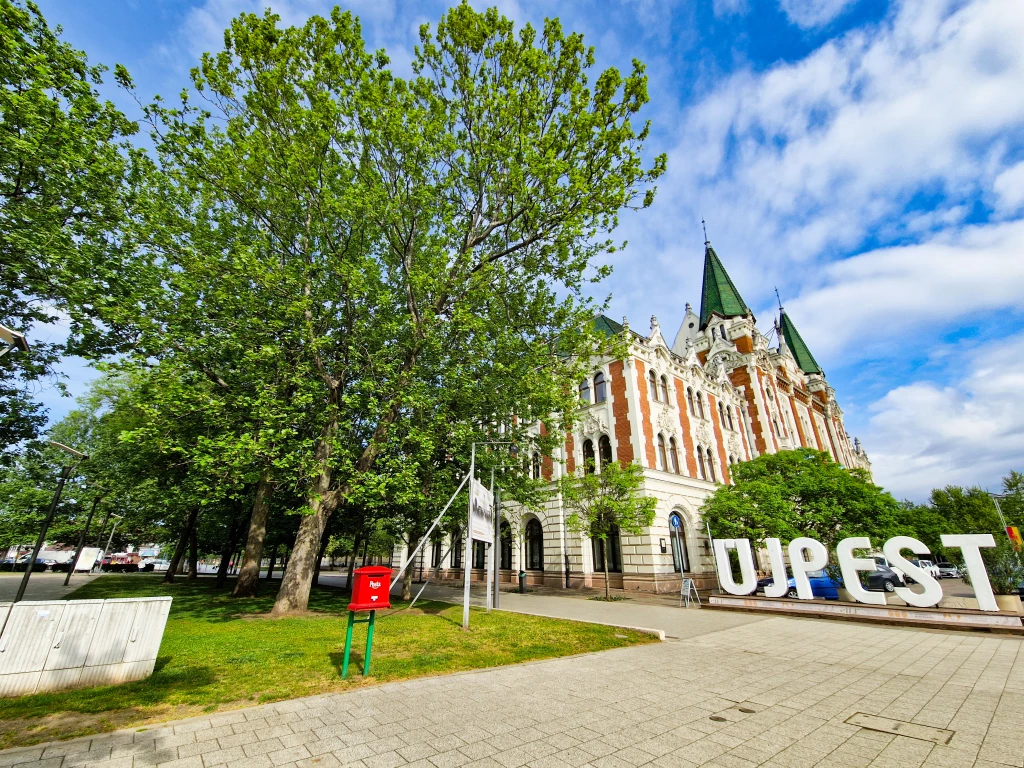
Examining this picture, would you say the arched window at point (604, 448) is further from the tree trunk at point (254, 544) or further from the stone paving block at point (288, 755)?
the stone paving block at point (288, 755)

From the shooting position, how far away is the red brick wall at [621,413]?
24.7 metres

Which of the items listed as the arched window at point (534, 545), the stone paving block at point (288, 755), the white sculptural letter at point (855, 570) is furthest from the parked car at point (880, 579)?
the stone paving block at point (288, 755)

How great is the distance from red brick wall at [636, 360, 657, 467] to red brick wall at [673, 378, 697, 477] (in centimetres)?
357

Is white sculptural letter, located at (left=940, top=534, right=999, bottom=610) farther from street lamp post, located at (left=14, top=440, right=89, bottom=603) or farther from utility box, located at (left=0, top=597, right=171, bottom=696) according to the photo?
street lamp post, located at (left=14, top=440, right=89, bottom=603)

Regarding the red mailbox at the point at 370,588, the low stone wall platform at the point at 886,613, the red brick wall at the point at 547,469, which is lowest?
the low stone wall platform at the point at 886,613

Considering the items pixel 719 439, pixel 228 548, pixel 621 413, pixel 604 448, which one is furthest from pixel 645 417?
pixel 228 548

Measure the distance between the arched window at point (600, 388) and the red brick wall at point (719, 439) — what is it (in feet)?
33.1

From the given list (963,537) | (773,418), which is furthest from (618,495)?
(773,418)

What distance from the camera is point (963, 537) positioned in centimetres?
1293

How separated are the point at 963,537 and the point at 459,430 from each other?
15.4 metres

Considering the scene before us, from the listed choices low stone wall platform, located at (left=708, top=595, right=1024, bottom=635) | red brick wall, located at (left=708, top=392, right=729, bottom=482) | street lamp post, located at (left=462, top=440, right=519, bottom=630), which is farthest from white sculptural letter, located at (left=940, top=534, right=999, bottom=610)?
red brick wall, located at (left=708, top=392, right=729, bottom=482)

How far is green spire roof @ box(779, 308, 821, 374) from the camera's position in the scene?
206 feet

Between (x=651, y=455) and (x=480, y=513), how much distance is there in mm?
14963

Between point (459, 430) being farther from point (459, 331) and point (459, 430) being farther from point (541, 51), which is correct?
point (541, 51)
